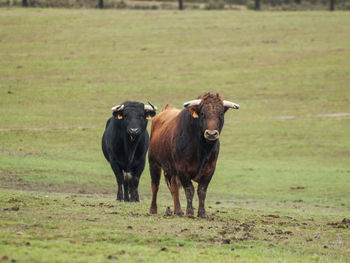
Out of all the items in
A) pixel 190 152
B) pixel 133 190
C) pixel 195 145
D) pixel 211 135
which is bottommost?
pixel 133 190

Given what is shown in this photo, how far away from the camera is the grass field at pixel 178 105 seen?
30.9 ft

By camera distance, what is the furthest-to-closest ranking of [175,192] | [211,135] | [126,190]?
[126,190], [175,192], [211,135]

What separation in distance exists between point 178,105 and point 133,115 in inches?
795

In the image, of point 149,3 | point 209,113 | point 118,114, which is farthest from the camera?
point 149,3

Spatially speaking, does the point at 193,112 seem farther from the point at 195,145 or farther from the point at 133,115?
the point at 133,115

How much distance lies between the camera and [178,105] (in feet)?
117

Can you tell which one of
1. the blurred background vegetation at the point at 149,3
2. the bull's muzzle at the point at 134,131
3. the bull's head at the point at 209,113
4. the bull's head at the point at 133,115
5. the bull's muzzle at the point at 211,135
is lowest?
the bull's muzzle at the point at 134,131

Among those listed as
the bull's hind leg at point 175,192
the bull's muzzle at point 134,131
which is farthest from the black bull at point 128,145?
the bull's hind leg at point 175,192

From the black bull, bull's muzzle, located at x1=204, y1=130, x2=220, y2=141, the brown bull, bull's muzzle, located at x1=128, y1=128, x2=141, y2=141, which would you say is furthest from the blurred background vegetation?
bull's muzzle, located at x1=204, y1=130, x2=220, y2=141

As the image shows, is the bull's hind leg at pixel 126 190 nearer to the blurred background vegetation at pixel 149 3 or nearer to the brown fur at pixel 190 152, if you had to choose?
the brown fur at pixel 190 152

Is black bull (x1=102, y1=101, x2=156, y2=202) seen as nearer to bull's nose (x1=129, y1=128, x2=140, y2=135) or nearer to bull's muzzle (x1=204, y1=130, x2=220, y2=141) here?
bull's nose (x1=129, y1=128, x2=140, y2=135)

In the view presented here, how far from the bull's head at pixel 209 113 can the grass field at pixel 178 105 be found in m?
1.55

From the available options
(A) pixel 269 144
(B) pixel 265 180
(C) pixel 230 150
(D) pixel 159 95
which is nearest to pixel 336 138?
(A) pixel 269 144

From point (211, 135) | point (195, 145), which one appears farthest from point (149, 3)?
point (211, 135)
